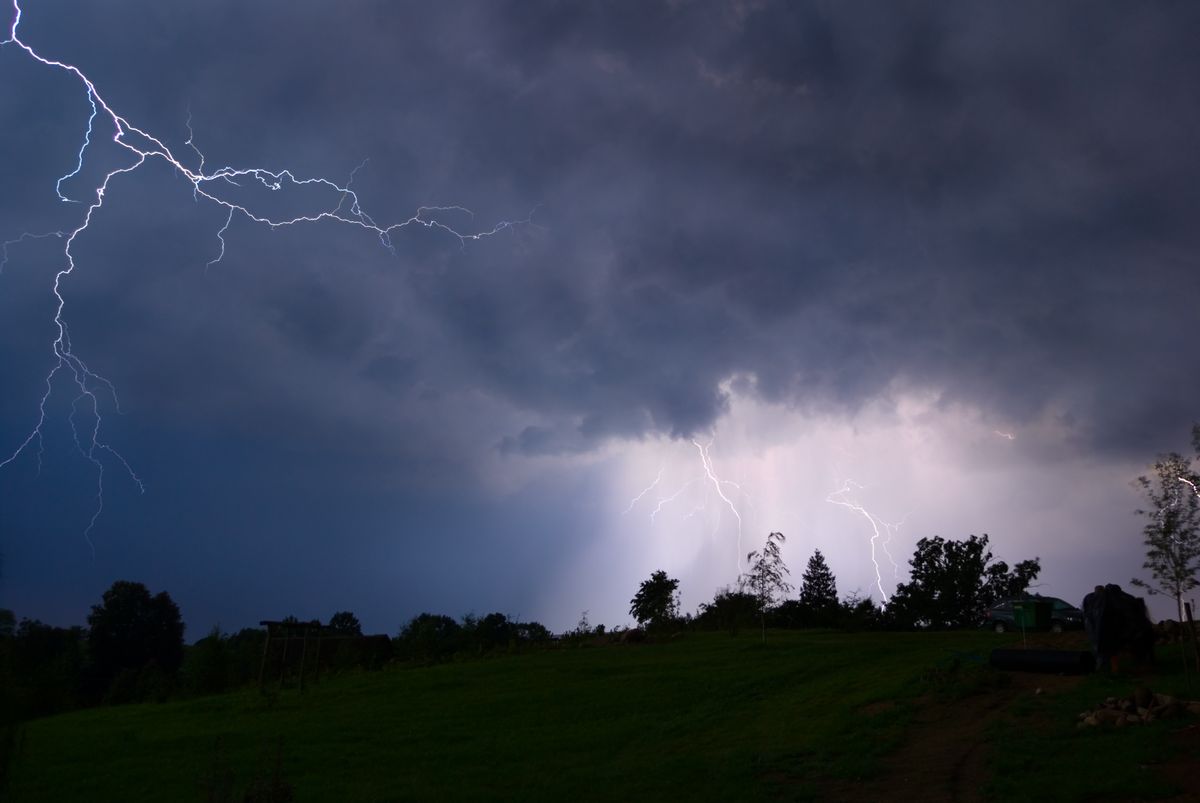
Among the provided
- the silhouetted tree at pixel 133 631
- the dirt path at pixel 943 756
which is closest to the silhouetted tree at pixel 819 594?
the dirt path at pixel 943 756

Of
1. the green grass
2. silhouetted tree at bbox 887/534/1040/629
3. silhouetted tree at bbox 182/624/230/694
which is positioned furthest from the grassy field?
silhouetted tree at bbox 887/534/1040/629

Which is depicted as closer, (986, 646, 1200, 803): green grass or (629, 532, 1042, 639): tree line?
(986, 646, 1200, 803): green grass

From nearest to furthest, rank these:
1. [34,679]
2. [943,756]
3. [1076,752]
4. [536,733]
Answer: [34,679] < [1076,752] < [943,756] < [536,733]

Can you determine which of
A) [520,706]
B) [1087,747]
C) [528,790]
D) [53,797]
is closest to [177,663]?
[520,706]

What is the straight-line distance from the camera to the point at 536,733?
54.2 ft

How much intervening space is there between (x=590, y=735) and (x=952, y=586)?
4350cm

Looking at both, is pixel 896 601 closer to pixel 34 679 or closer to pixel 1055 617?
pixel 1055 617

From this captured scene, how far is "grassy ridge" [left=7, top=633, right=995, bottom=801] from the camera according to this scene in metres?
12.1

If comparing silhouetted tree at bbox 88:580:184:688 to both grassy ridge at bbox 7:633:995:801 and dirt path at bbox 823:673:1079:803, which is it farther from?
dirt path at bbox 823:673:1079:803

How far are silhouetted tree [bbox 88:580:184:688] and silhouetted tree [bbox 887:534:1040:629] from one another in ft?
164

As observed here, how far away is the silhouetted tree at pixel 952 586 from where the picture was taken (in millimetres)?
51219

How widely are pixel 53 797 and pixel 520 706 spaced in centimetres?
1014

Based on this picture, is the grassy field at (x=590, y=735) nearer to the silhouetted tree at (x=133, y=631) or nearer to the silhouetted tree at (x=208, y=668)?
the silhouetted tree at (x=208, y=668)

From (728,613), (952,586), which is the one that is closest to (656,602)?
(728,613)
